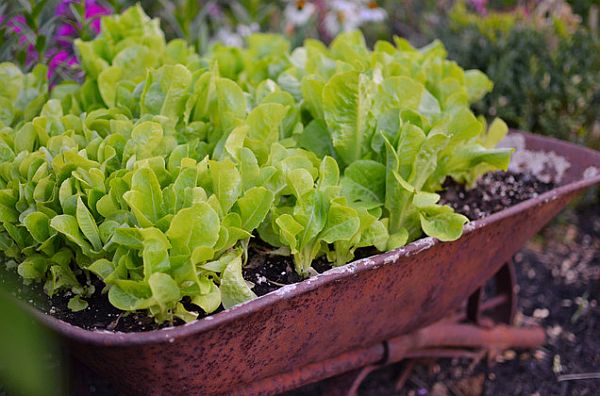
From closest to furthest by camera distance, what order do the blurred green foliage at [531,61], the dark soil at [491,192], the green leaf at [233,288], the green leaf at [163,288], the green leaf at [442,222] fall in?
the green leaf at [163,288] < the green leaf at [233,288] < the green leaf at [442,222] < the dark soil at [491,192] < the blurred green foliage at [531,61]

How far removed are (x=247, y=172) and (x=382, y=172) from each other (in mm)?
302

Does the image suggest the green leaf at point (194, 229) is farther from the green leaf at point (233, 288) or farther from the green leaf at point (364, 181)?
the green leaf at point (364, 181)

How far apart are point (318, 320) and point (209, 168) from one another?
359 millimetres

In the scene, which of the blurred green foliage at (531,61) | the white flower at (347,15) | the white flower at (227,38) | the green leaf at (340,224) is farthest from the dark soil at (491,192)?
the white flower at (347,15)

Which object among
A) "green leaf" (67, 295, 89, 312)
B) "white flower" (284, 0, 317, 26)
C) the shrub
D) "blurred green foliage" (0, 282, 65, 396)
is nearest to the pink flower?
"green leaf" (67, 295, 89, 312)

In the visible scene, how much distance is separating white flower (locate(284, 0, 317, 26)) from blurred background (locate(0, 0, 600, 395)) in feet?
0.92

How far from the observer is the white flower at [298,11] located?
4348 mm

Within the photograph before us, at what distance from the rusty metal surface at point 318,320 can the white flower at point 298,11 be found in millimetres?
2932

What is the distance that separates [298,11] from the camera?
4434mm

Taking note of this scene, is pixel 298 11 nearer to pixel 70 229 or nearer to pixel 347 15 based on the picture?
pixel 347 15

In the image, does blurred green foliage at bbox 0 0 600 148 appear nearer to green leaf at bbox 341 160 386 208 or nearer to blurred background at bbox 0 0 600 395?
blurred background at bbox 0 0 600 395

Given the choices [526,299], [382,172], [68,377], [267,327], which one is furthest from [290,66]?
[526,299]

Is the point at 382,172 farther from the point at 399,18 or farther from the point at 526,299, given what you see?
the point at 399,18

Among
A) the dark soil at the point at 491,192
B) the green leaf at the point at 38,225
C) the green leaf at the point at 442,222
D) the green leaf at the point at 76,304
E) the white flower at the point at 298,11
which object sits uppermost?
the green leaf at the point at 38,225
